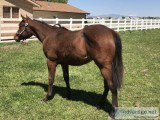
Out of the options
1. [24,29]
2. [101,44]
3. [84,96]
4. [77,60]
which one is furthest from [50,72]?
[101,44]

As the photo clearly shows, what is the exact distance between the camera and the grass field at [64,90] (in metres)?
6.63

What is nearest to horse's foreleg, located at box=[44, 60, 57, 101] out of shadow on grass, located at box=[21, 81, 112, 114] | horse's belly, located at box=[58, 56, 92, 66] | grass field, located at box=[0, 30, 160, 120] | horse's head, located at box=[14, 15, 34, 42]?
grass field, located at box=[0, 30, 160, 120]

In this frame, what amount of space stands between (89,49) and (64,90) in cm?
243

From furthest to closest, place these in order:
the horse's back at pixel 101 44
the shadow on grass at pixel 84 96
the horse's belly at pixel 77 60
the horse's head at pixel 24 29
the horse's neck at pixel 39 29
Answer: the horse's head at pixel 24 29, the horse's neck at pixel 39 29, the shadow on grass at pixel 84 96, the horse's belly at pixel 77 60, the horse's back at pixel 101 44

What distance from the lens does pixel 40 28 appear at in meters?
7.66

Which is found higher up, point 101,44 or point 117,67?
point 101,44

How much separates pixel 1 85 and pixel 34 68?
99.9 inches

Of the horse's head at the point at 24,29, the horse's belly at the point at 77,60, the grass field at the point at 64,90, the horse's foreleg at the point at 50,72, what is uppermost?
the horse's head at the point at 24,29

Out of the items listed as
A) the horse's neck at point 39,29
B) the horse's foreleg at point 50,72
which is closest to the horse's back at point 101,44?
the horse's foreleg at point 50,72

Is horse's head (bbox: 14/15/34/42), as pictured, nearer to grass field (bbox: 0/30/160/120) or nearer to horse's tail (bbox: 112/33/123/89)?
grass field (bbox: 0/30/160/120)

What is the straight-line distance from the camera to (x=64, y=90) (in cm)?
841

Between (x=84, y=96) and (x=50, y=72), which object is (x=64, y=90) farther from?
(x=50, y=72)

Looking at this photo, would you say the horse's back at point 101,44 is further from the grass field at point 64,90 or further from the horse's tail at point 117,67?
the grass field at point 64,90

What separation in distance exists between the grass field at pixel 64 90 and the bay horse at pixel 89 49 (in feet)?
1.57
